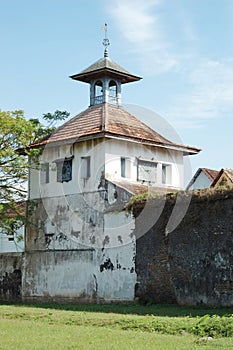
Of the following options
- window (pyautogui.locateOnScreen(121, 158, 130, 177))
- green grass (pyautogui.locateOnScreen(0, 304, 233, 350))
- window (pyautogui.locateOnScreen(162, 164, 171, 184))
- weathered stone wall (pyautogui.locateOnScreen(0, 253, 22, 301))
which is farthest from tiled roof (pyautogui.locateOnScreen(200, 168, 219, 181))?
green grass (pyautogui.locateOnScreen(0, 304, 233, 350))

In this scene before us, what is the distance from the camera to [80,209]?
25406mm

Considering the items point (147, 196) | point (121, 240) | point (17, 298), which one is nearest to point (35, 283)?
point (17, 298)

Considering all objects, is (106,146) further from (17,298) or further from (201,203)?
(17,298)

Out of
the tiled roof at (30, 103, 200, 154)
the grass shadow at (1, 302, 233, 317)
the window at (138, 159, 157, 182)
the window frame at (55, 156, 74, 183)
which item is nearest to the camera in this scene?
the grass shadow at (1, 302, 233, 317)

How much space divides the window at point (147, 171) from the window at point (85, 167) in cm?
214

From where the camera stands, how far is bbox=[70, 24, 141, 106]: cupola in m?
27.5

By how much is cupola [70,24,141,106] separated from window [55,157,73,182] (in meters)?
3.20

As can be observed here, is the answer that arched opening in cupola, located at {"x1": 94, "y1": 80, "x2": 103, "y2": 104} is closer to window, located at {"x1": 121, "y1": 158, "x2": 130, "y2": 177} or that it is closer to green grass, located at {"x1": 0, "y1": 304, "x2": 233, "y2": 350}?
window, located at {"x1": 121, "y1": 158, "x2": 130, "y2": 177}

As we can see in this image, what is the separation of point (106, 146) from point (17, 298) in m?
7.93

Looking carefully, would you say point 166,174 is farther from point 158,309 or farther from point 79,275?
point 158,309

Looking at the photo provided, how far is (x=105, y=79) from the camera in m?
27.7

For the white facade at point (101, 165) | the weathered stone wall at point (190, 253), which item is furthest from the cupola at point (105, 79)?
the weathered stone wall at point (190, 253)

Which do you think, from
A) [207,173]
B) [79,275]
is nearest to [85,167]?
[79,275]

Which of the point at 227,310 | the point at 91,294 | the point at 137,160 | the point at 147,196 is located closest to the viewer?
the point at 227,310
